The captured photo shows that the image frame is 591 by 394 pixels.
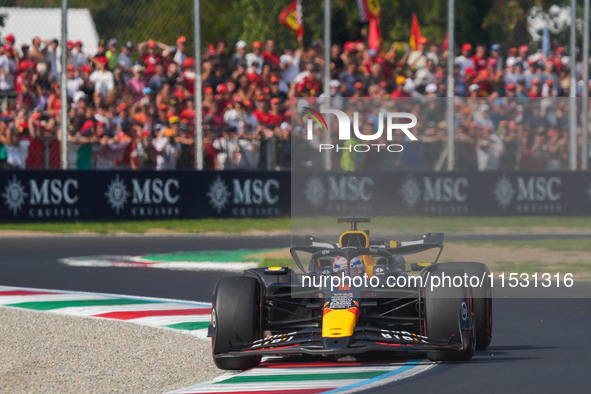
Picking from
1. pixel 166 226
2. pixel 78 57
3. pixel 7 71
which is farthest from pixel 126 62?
pixel 166 226

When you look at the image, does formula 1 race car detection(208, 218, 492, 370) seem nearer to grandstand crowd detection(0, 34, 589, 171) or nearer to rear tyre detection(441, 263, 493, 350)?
rear tyre detection(441, 263, 493, 350)

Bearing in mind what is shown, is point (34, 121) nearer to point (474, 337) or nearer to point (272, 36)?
point (272, 36)

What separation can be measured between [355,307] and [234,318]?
72 centimetres

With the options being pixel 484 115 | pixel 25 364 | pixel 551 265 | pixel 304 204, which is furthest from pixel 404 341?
pixel 484 115

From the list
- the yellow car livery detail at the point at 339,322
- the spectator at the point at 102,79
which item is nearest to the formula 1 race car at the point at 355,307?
the yellow car livery detail at the point at 339,322

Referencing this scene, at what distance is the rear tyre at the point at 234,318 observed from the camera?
21.4ft

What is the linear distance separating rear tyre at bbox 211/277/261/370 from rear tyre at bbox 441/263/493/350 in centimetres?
121

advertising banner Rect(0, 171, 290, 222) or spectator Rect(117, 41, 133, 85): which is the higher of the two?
spectator Rect(117, 41, 133, 85)

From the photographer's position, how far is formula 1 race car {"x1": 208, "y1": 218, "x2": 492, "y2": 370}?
6.36 metres

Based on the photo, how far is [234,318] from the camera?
654 cm

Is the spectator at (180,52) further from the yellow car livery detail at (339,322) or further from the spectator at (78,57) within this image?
the yellow car livery detail at (339,322)

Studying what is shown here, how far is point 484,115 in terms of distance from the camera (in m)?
17.7

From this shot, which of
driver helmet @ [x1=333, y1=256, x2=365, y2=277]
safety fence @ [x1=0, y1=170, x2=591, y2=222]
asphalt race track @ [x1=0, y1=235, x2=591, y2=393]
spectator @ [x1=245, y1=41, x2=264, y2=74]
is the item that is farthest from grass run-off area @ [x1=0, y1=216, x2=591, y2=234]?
driver helmet @ [x1=333, y1=256, x2=365, y2=277]

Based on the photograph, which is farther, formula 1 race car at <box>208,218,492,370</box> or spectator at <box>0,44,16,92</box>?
spectator at <box>0,44,16,92</box>
